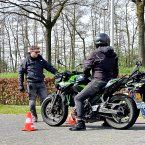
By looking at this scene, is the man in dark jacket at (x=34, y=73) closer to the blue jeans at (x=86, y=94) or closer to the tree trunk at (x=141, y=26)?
the blue jeans at (x=86, y=94)

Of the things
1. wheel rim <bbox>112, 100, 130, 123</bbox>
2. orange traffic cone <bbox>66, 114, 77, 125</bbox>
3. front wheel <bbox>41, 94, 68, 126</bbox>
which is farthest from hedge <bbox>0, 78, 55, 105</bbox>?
wheel rim <bbox>112, 100, 130, 123</bbox>

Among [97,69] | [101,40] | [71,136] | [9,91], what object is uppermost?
[101,40]

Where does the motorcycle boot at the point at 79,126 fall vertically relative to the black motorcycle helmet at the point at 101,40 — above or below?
below

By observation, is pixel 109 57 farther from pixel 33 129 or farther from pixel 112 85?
pixel 33 129

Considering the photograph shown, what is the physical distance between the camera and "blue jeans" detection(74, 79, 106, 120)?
7773mm

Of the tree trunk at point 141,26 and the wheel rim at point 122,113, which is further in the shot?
the tree trunk at point 141,26

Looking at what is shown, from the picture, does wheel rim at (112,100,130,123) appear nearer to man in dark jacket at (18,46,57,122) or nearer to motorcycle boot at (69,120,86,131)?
motorcycle boot at (69,120,86,131)

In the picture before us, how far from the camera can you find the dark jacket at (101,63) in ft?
25.3

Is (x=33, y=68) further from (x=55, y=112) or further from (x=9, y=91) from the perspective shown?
(x=9, y=91)

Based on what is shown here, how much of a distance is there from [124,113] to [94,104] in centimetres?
70

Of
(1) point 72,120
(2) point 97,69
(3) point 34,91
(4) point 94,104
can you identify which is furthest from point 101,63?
(3) point 34,91

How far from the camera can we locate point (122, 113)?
757 cm

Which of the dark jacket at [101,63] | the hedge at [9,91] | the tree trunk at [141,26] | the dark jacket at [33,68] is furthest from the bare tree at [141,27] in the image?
the dark jacket at [101,63]

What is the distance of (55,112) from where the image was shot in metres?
8.55
